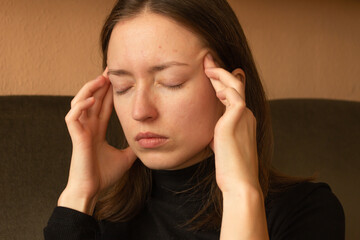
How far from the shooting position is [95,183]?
126cm

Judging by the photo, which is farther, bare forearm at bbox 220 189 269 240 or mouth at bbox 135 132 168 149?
mouth at bbox 135 132 168 149

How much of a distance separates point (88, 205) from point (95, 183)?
0.06m

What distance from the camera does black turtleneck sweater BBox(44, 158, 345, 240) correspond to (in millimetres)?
1115

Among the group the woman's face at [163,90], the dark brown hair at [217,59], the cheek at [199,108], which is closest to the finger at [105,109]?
the dark brown hair at [217,59]

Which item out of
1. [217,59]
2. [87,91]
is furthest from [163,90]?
[87,91]

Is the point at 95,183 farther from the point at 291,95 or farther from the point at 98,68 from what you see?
the point at 291,95

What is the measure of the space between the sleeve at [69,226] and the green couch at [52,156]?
1.02 feet

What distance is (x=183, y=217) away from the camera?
1252 millimetres

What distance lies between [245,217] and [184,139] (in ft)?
0.75

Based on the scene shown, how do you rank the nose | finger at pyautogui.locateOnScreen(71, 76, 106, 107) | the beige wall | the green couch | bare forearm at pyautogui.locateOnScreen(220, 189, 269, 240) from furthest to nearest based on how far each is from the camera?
the beige wall, the green couch, finger at pyautogui.locateOnScreen(71, 76, 106, 107), the nose, bare forearm at pyautogui.locateOnScreen(220, 189, 269, 240)

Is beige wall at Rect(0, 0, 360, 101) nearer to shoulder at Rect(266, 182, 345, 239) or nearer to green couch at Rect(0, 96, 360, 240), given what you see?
green couch at Rect(0, 96, 360, 240)

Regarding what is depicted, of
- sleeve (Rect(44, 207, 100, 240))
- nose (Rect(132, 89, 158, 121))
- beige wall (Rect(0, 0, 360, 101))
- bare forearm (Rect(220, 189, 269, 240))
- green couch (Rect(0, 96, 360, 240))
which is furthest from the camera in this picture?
beige wall (Rect(0, 0, 360, 101))

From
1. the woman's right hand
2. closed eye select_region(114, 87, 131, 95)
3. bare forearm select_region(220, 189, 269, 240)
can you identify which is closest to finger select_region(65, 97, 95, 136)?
the woman's right hand

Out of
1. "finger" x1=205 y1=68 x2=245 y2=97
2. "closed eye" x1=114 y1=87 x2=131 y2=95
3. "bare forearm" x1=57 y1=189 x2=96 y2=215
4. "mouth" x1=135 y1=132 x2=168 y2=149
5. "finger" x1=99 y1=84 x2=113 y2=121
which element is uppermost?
"finger" x1=205 y1=68 x2=245 y2=97
